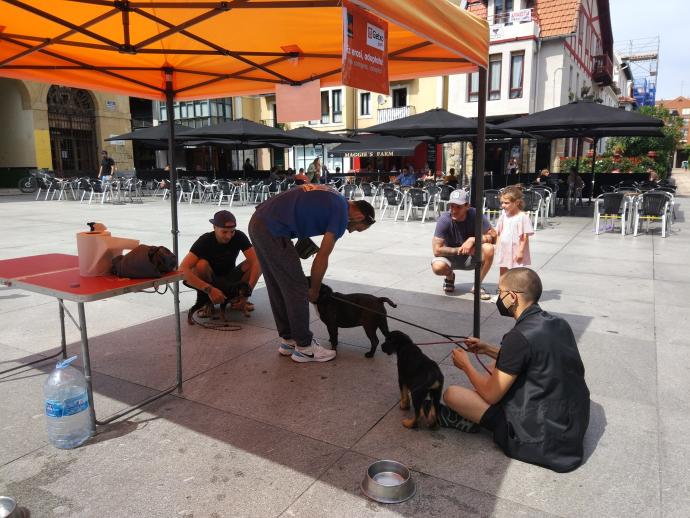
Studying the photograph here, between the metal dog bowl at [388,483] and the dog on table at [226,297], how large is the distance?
267 centimetres

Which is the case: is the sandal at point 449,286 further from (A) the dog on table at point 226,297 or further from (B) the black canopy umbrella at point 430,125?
(B) the black canopy umbrella at point 430,125

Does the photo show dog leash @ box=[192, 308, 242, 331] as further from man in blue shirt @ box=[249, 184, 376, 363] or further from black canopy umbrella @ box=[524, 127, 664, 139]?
black canopy umbrella @ box=[524, 127, 664, 139]

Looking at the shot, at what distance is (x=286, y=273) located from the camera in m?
3.61

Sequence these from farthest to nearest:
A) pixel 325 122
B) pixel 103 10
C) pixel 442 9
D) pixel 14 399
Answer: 1. pixel 325 122
2. pixel 103 10
3. pixel 14 399
4. pixel 442 9

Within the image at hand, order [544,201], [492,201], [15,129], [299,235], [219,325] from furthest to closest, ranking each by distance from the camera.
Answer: [15,129] < [544,201] < [492,201] < [219,325] < [299,235]

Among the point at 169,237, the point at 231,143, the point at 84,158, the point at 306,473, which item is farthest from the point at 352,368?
the point at 84,158

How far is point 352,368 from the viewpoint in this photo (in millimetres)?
3805

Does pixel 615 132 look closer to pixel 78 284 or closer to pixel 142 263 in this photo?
pixel 142 263

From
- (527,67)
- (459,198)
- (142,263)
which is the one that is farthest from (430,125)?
(527,67)

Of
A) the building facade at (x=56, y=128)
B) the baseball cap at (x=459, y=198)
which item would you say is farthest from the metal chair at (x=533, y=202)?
the building facade at (x=56, y=128)

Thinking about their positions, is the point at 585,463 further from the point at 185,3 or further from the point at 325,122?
the point at 325,122

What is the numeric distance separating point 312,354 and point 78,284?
1.71 m

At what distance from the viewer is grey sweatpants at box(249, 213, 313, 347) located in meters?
3.58

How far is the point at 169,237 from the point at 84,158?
72.1 feet
